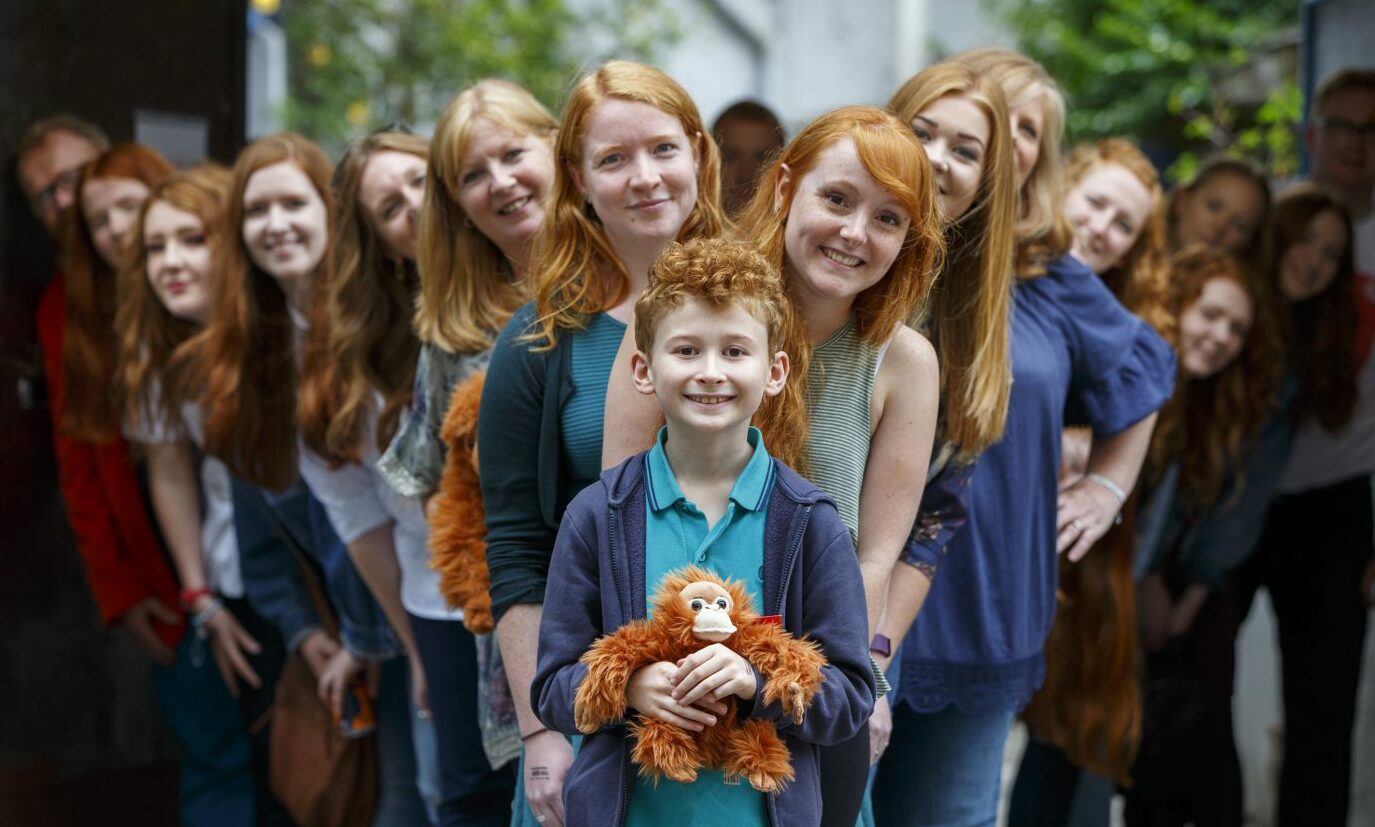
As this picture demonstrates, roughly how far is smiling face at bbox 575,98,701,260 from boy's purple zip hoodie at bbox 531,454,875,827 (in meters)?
0.43

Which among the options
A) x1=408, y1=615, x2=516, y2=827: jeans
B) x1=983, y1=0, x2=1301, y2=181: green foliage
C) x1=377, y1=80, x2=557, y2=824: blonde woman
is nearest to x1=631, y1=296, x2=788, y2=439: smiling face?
x1=377, y1=80, x2=557, y2=824: blonde woman

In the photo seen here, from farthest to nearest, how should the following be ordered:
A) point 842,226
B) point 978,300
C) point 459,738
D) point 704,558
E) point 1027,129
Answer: point 459,738, point 1027,129, point 978,300, point 842,226, point 704,558

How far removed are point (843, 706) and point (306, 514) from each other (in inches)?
76.9

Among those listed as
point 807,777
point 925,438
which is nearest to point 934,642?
point 925,438

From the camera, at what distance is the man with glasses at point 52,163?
3.84m

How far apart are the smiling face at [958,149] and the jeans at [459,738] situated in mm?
1272

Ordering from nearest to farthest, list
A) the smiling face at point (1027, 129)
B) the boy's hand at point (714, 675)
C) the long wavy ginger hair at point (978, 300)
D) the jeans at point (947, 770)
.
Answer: the boy's hand at point (714, 675), the long wavy ginger hair at point (978, 300), the jeans at point (947, 770), the smiling face at point (1027, 129)

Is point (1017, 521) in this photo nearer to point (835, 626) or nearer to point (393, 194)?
point (835, 626)

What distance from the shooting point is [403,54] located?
12734 millimetres

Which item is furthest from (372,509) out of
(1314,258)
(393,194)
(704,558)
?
(1314,258)

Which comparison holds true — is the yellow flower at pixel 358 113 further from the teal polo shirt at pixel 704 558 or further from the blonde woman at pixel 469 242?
the teal polo shirt at pixel 704 558

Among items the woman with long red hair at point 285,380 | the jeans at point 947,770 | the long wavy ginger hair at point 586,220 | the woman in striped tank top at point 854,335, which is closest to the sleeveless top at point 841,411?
the woman in striped tank top at point 854,335

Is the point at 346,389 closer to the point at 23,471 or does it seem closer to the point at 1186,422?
the point at 23,471

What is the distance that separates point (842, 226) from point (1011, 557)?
1.00 m
